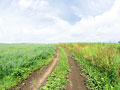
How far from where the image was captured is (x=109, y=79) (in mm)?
3844

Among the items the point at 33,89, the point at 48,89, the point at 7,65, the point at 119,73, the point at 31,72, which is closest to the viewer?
the point at 48,89

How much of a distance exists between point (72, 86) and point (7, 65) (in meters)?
4.59

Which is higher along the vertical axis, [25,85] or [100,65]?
[100,65]

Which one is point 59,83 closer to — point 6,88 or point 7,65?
point 6,88

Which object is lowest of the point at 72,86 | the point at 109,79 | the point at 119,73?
the point at 72,86

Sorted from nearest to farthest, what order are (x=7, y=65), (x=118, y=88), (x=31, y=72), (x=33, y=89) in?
(x=118, y=88) < (x=33, y=89) < (x=7, y=65) < (x=31, y=72)

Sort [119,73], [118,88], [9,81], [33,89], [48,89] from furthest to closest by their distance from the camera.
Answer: [9,81] → [119,73] → [33,89] → [48,89] → [118,88]

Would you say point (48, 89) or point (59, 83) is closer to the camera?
point (48, 89)

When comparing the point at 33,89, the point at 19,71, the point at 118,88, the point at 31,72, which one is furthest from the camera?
the point at 31,72

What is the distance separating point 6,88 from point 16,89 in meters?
0.52

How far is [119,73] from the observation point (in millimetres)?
3908

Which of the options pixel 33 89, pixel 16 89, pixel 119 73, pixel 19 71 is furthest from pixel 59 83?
pixel 119 73

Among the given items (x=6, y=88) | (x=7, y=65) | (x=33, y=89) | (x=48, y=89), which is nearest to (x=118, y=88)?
(x=48, y=89)

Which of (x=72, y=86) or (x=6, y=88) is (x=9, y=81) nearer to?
(x=6, y=88)
